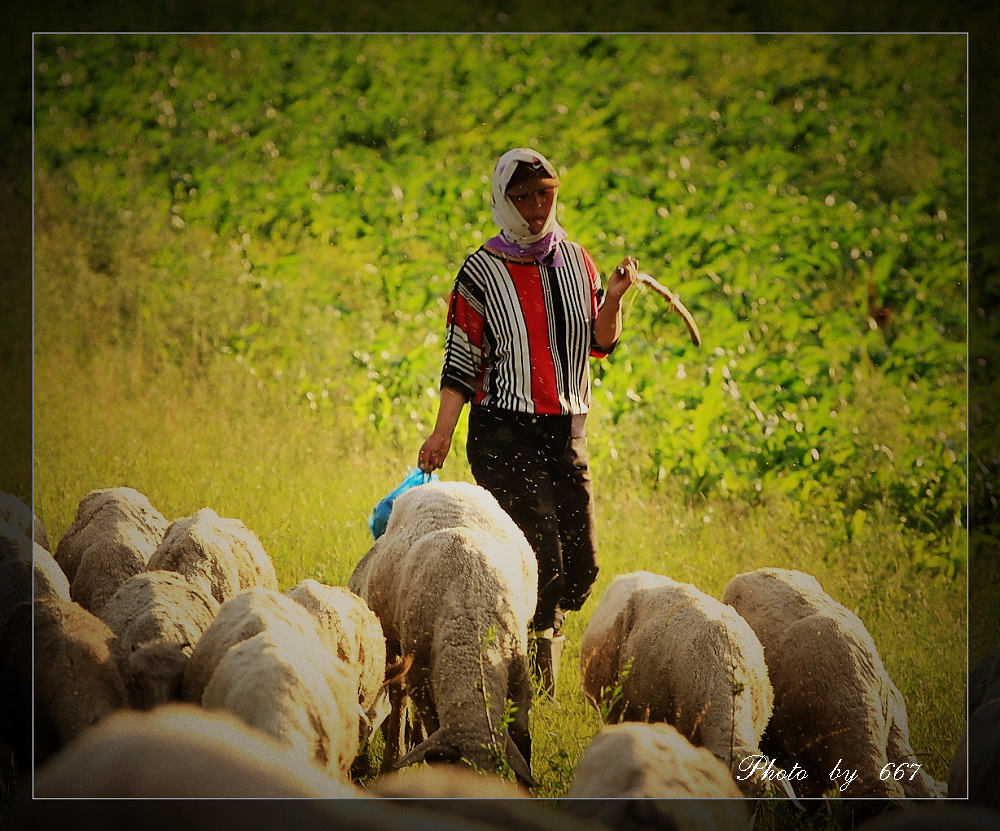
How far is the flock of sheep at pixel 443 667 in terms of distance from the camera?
4.04m

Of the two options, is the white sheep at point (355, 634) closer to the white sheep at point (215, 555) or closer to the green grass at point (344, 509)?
the white sheep at point (215, 555)

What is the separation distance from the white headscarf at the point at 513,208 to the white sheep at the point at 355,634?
1610mm

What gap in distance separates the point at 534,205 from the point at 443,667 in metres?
1.89

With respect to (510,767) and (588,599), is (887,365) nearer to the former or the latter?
(588,599)

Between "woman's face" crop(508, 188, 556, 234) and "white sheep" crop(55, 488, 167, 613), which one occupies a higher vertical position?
"woman's face" crop(508, 188, 556, 234)

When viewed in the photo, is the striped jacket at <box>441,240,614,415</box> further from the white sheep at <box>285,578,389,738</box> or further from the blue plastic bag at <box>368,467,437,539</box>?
the white sheep at <box>285,578,389,738</box>

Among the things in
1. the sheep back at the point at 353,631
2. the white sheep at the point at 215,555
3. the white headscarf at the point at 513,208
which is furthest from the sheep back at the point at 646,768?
the white headscarf at the point at 513,208

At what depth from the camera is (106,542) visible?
5.01m

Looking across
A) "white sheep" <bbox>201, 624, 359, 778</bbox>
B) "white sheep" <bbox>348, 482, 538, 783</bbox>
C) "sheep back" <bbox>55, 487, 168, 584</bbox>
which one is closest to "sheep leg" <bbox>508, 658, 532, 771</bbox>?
"white sheep" <bbox>348, 482, 538, 783</bbox>

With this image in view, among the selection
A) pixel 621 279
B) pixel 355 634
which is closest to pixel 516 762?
pixel 355 634

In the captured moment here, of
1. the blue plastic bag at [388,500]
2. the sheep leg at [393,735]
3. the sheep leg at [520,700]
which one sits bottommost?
the sheep leg at [393,735]

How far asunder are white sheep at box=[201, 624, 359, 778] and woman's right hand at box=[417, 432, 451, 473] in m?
1.10

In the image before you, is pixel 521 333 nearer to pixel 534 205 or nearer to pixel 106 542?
pixel 534 205

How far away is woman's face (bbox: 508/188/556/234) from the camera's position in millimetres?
4887
